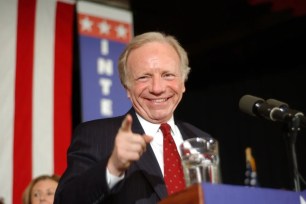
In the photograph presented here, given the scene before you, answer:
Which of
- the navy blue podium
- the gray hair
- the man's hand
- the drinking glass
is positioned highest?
the gray hair

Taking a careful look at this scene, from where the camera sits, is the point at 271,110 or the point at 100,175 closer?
the point at 100,175

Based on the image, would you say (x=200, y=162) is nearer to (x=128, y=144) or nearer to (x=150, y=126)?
(x=128, y=144)

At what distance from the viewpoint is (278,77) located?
Result: 597 centimetres

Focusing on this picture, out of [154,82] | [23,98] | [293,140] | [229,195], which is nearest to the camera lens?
[229,195]

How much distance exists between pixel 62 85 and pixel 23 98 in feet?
0.97

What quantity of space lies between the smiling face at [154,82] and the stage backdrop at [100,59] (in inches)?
79.4

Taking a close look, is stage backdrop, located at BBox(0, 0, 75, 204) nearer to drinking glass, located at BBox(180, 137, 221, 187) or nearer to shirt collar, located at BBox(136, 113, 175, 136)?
shirt collar, located at BBox(136, 113, 175, 136)

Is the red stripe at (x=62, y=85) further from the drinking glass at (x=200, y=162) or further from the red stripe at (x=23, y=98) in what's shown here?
the drinking glass at (x=200, y=162)

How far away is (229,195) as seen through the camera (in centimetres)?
133

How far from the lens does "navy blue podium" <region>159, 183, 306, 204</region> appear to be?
129 centimetres

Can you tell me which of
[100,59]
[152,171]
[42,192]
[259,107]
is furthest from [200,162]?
[100,59]

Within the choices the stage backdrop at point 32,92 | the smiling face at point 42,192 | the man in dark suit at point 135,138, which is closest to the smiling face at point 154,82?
the man in dark suit at point 135,138

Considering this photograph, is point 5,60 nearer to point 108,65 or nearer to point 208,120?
point 108,65

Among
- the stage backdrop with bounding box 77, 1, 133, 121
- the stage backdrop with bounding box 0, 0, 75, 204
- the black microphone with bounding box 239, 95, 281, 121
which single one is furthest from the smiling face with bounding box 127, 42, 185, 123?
the stage backdrop with bounding box 77, 1, 133, 121
